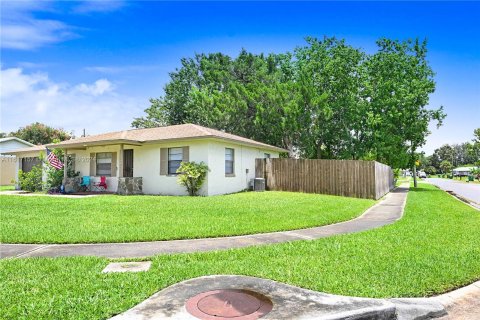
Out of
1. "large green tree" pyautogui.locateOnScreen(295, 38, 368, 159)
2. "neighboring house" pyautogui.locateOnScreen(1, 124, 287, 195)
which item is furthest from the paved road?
"neighboring house" pyautogui.locateOnScreen(1, 124, 287, 195)

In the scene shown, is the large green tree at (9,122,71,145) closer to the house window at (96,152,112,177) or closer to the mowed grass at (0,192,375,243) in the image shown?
the house window at (96,152,112,177)

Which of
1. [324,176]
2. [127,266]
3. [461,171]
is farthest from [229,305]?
[461,171]

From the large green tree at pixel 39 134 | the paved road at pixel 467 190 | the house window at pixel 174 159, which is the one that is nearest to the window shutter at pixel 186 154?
the house window at pixel 174 159

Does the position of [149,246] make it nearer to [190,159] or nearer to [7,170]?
[190,159]

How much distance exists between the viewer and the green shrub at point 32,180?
20603mm

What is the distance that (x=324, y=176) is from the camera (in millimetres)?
18141

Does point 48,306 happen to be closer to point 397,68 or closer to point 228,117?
point 228,117

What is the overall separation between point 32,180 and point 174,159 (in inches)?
399

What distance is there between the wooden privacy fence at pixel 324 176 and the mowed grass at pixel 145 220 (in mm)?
5832

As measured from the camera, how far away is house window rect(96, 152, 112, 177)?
61.7 feet

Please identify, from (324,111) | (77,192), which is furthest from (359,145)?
(77,192)

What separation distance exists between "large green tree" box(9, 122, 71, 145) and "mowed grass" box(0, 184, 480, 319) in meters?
50.1

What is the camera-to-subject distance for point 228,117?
96.9ft

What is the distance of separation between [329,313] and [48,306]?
9.31ft
